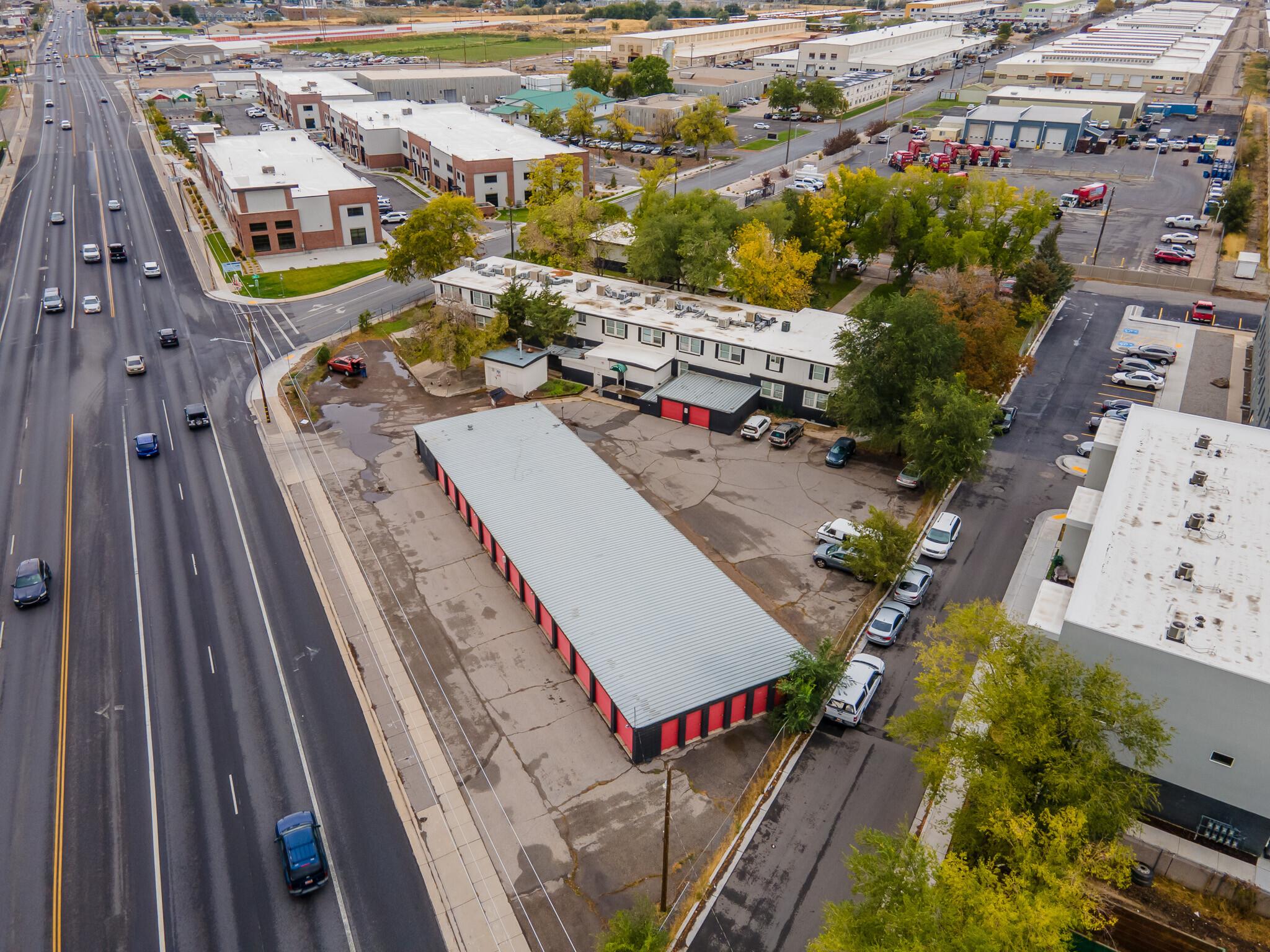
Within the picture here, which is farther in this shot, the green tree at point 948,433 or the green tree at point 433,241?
the green tree at point 433,241

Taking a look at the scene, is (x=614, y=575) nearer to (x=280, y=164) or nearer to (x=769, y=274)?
(x=769, y=274)

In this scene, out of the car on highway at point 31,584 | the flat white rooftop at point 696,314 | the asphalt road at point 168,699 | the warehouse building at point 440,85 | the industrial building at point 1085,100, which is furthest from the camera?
the warehouse building at point 440,85

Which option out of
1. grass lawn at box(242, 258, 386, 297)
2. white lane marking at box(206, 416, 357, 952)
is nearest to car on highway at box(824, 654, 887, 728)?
white lane marking at box(206, 416, 357, 952)

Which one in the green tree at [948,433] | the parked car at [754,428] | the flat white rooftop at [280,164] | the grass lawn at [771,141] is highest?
the flat white rooftop at [280,164]

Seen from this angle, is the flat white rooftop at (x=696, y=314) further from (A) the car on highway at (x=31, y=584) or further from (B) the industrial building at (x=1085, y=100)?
(B) the industrial building at (x=1085, y=100)

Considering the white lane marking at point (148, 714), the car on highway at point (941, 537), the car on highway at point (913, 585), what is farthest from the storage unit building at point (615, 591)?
the white lane marking at point (148, 714)

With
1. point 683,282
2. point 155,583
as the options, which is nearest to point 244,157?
point 683,282

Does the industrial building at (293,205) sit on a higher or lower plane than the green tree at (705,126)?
lower

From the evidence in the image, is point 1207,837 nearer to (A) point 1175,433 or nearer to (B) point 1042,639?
(B) point 1042,639
